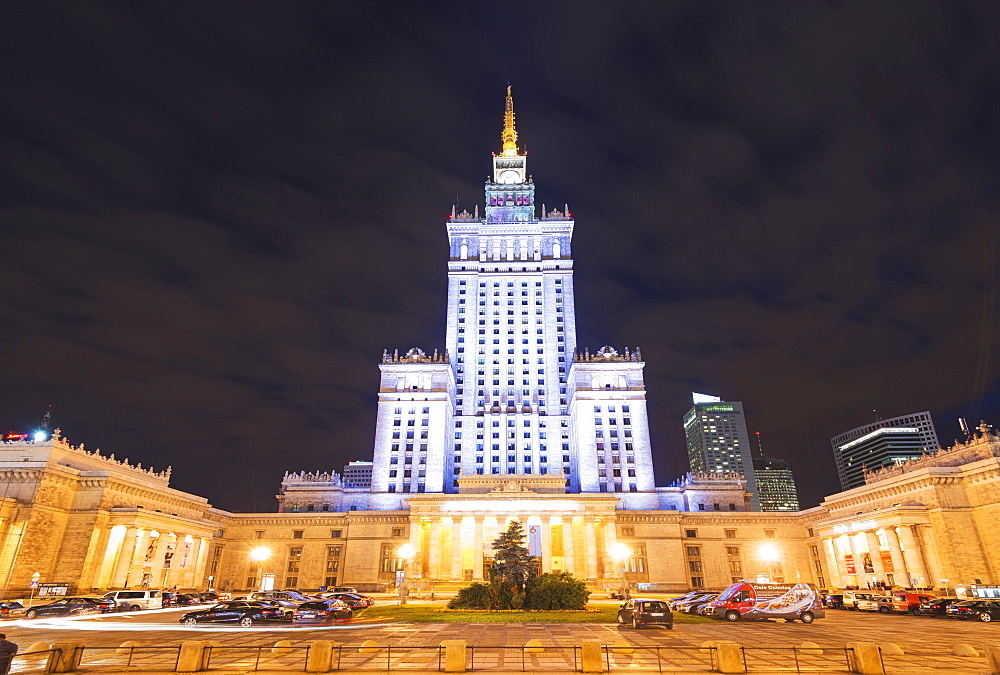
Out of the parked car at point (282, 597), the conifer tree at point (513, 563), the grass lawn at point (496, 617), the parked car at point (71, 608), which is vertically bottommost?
the grass lawn at point (496, 617)

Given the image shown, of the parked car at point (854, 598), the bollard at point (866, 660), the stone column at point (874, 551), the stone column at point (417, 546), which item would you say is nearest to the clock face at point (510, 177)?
the stone column at point (417, 546)

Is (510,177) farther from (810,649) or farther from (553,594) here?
(810,649)

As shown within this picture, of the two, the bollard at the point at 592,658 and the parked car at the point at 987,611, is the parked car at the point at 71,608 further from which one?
the parked car at the point at 987,611

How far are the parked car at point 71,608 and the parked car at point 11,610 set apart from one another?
4.05 feet

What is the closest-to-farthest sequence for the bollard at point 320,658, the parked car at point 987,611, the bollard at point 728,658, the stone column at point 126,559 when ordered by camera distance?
the bollard at point 728,658 < the bollard at point 320,658 < the parked car at point 987,611 < the stone column at point 126,559

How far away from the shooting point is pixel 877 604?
44.9 m

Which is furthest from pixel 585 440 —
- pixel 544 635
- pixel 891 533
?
pixel 544 635

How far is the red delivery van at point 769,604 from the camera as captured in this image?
36.2m

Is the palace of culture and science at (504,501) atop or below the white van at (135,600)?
atop

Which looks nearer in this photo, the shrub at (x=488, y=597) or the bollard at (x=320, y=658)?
the bollard at (x=320, y=658)

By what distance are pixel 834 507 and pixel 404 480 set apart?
215 feet

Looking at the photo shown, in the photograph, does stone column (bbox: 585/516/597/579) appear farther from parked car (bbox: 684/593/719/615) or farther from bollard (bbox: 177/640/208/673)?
bollard (bbox: 177/640/208/673)

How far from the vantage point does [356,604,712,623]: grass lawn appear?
36.2m

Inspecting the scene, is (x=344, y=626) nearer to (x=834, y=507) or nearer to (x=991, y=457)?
(x=991, y=457)
